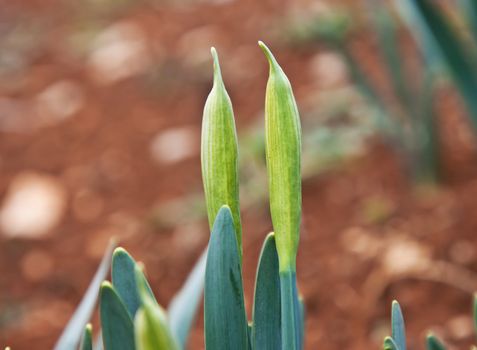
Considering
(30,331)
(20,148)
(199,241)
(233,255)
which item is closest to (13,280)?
(30,331)

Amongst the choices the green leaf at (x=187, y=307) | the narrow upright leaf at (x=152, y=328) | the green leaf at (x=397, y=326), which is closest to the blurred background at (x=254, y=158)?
the green leaf at (x=187, y=307)

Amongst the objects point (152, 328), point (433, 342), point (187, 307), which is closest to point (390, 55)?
point (187, 307)

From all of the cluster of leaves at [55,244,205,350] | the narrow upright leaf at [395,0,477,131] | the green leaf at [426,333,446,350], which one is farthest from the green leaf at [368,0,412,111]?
the green leaf at [426,333,446,350]

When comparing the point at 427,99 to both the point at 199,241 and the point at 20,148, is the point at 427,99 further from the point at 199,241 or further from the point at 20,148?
the point at 20,148

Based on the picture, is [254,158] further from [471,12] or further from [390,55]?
[471,12]

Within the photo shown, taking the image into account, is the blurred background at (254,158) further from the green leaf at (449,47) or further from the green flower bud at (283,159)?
the green flower bud at (283,159)
